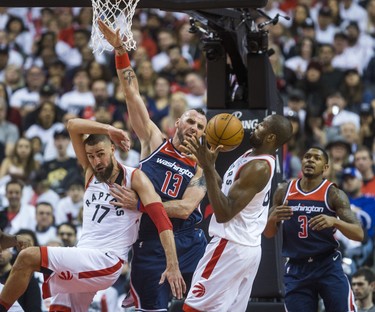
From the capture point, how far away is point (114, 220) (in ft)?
27.1

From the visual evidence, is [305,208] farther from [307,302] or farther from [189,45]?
[189,45]

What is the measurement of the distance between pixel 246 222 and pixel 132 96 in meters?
1.78

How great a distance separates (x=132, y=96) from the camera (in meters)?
9.09

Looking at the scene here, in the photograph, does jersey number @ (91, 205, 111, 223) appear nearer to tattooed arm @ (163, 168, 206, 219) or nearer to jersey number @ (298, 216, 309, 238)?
tattooed arm @ (163, 168, 206, 219)

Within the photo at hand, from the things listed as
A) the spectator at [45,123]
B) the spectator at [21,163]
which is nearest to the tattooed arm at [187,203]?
the spectator at [21,163]

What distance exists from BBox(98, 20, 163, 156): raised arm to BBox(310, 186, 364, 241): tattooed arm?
1653 mm

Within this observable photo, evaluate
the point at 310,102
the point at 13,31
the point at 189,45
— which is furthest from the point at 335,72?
the point at 13,31

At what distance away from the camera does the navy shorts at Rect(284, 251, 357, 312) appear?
8977mm

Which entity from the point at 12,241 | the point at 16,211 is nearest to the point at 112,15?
the point at 12,241

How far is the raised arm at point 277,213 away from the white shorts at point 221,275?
0.99m

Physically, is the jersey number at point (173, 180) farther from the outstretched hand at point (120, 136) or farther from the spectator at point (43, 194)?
the spectator at point (43, 194)

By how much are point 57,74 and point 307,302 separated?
30.5 ft

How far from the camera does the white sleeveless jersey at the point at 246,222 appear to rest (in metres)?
8.08

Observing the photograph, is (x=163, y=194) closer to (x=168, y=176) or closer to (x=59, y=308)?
(x=168, y=176)
